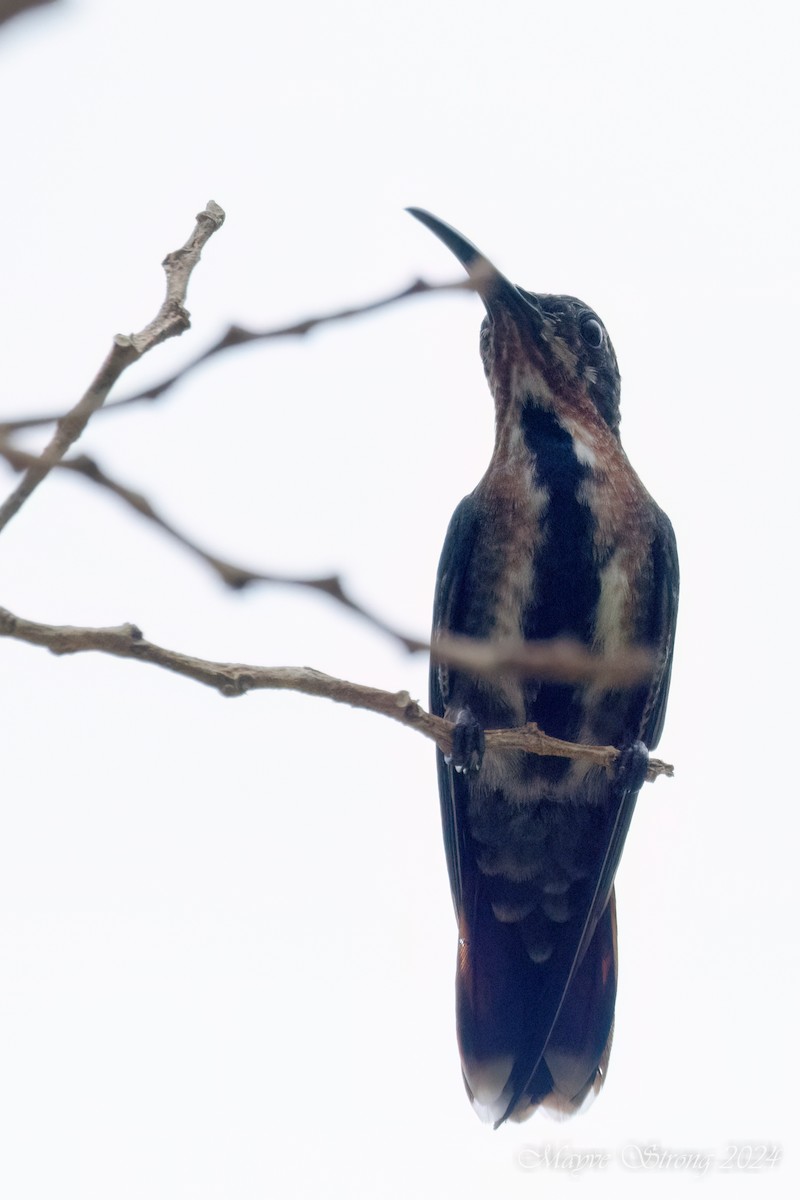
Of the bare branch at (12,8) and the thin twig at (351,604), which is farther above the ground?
the bare branch at (12,8)

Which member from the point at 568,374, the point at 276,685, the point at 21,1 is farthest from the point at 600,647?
the point at 21,1

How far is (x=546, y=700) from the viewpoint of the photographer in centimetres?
579

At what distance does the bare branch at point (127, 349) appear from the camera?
1.41 metres

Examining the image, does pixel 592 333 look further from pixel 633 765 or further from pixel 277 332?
pixel 277 332

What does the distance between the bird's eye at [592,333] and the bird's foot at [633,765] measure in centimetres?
209

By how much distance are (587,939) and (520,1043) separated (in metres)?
0.63

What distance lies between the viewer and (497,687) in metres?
5.80

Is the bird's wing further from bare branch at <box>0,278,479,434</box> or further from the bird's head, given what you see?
bare branch at <box>0,278,479,434</box>

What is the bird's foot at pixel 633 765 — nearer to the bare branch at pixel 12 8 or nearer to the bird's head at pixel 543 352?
the bird's head at pixel 543 352

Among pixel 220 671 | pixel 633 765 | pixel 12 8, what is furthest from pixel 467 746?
pixel 12 8

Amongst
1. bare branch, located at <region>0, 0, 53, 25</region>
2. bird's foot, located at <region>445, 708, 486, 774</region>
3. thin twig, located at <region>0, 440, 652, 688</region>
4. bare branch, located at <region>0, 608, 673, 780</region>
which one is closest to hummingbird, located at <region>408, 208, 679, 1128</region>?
bird's foot, located at <region>445, 708, 486, 774</region>

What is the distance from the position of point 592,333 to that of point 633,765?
224cm

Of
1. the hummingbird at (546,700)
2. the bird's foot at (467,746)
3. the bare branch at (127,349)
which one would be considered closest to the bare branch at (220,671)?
the bare branch at (127,349)

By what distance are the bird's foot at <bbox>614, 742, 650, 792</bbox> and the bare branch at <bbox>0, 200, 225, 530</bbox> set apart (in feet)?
12.0
